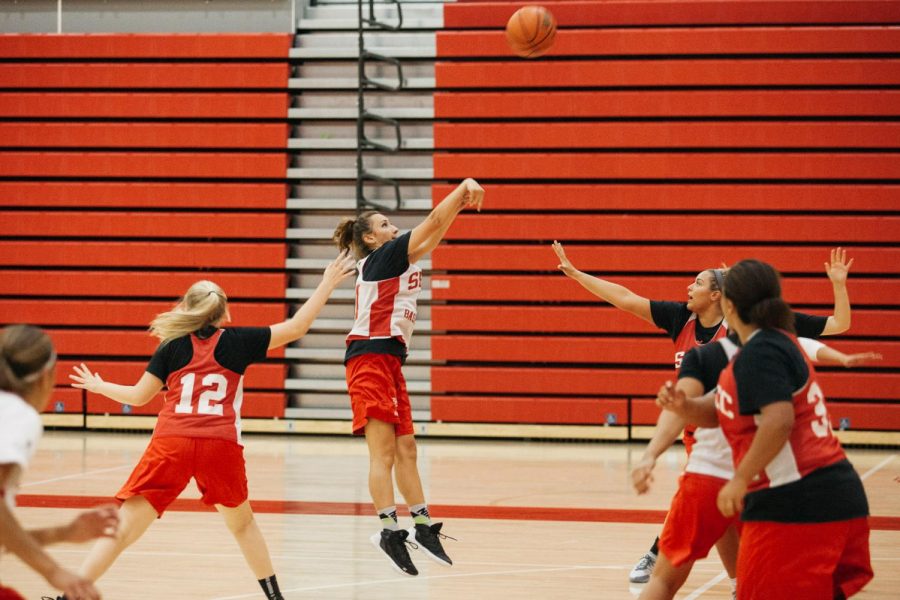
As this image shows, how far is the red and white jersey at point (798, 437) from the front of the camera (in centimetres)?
281

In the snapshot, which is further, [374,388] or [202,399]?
[374,388]

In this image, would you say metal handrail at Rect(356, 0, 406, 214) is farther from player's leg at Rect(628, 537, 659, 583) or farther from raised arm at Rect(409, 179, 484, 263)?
player's leg at Rect(628, 537, 659, 583)

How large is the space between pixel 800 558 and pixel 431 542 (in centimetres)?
286

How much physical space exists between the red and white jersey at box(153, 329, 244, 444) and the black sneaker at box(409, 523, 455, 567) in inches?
59.6

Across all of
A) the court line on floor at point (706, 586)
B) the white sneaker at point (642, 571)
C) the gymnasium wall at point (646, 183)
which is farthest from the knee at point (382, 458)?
the gymnasium wall at point (646, 183)

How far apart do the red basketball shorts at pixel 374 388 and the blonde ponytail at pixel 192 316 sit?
115 centimetres

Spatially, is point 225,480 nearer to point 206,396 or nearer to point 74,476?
point 206,396

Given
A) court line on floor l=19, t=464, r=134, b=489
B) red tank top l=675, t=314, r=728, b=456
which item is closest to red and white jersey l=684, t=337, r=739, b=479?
red tank top l=675, t=314, r=728, b=456

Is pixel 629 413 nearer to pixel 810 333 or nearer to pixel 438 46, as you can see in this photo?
pixel 438 46

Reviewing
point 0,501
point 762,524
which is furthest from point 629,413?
point 0,501

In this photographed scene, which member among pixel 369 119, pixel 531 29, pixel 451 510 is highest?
pixel 531 29

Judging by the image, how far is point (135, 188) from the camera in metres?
11.6

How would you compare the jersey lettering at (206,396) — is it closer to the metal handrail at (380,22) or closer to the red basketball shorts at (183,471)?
the red basketball shorts at (183,471)

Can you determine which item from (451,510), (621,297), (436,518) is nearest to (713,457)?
(621,297)
